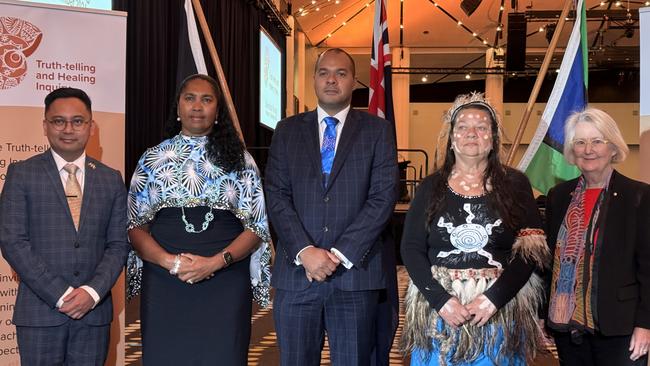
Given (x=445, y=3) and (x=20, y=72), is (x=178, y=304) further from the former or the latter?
(x=445, y=3)

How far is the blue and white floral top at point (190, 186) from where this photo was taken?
2637 millimetres

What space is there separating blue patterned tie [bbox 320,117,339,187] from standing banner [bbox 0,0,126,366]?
1.32 metres

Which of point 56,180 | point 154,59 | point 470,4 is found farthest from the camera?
point 470,4

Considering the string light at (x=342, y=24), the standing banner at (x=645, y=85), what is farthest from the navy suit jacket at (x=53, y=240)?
the string light at (x=342, y=24)

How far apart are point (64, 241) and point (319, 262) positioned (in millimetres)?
946

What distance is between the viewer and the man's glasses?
2541 millimetres

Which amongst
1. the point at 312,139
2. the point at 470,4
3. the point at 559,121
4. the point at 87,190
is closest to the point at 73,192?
the point at 87,190

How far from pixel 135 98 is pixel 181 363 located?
15.1ft

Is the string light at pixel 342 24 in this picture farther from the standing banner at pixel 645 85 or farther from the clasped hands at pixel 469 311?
the clasped hands at pixel 469 311

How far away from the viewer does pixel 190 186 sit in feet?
8.65

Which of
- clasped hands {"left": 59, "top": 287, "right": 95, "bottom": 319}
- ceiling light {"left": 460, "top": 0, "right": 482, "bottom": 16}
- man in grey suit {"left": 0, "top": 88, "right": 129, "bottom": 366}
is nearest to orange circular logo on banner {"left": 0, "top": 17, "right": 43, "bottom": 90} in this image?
man in grey suit {"left": 0, "top": 88, "right": 129, "bottom": 366}

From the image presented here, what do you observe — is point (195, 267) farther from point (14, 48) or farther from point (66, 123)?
point (14, 48)

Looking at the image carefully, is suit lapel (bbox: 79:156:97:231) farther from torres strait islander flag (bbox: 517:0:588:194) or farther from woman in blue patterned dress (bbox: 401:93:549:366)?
torres strait islander flag (bbox: 517:0:588:194)

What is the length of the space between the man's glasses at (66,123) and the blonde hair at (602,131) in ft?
6.18
